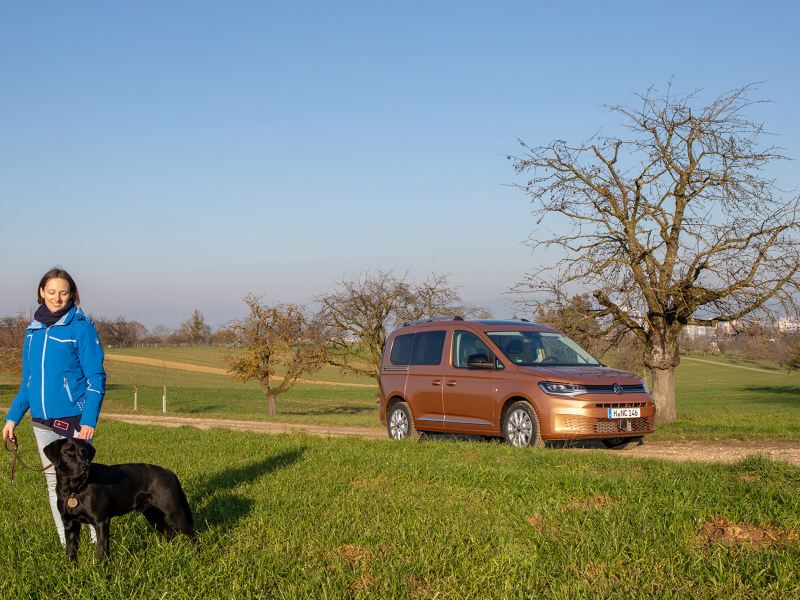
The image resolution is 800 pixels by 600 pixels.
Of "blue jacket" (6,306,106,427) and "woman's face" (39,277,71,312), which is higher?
"woman's face" (39,277,71,312)

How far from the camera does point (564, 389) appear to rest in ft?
38.1

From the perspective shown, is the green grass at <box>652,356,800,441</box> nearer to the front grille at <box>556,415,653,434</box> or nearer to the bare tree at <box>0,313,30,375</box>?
the front grille at <box>556,415,653,434</box>

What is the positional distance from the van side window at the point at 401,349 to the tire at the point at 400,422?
0.75 metres

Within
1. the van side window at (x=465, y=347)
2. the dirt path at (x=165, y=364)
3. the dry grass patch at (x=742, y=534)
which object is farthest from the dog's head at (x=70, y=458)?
the dirt path at (x=165, y=364)

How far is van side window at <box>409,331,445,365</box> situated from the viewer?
1367cm

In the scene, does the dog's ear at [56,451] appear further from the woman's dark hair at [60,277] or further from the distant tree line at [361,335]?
the distant tree line at [361,335]

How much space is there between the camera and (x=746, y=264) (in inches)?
687

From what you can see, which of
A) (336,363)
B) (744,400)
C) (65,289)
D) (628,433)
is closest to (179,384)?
(336,363)

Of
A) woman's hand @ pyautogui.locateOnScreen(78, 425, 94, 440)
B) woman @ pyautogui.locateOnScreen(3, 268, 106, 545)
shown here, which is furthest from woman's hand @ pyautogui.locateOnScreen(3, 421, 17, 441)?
woman's hand @ pyautogui.locateOnScreen(78, 425, 94, 440)

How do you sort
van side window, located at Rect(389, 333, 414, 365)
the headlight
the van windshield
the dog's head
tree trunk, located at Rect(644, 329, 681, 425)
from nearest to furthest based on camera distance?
the dog's head → the headlight → the van windshield → van side window, located at Rect(389, 333, 414, 365) → tree trunk, located at Rect(644, 329, 681, 425)

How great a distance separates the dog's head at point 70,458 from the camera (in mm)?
4902

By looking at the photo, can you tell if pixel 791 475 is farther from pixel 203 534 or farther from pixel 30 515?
pixel 30 515

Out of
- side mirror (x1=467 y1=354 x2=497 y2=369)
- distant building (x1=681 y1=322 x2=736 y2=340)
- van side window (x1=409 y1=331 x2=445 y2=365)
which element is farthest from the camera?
distant building (x1=681 y1=322 x2=736 y2=340)

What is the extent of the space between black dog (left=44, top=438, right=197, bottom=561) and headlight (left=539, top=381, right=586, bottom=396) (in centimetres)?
694
